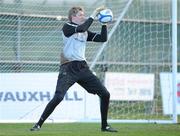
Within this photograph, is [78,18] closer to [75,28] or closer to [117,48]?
[75,28]

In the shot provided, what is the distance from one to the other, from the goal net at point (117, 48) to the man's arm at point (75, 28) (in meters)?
4.17

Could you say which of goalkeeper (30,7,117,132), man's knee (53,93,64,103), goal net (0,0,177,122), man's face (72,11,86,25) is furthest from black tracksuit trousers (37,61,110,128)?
goal net (0,0,177,122)

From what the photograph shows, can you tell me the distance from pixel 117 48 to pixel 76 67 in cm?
538

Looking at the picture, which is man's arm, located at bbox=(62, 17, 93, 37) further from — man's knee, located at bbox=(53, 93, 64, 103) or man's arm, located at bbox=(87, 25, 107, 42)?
man's knee, located at bbox=(53, 93, 64, 103)

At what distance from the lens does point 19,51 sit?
1428cm

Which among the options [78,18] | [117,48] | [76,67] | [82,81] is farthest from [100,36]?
[117,48]

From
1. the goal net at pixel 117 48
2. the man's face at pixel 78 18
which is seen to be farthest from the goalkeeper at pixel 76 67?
the goal net at pixel 117 48

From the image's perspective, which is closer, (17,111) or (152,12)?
(17,111)

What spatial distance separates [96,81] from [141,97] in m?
5.56

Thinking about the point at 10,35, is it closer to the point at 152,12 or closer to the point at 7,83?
the point at 7,83

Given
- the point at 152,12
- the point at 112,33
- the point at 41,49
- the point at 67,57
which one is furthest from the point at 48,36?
the point at 67,57

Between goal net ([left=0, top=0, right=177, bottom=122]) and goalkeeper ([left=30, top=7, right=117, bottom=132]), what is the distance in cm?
408

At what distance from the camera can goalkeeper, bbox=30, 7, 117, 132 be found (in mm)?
9969

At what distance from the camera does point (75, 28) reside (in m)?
9.97
